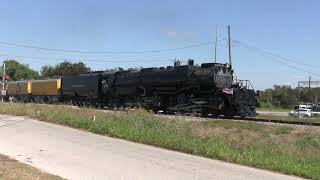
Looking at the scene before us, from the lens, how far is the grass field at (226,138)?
45.5 feet

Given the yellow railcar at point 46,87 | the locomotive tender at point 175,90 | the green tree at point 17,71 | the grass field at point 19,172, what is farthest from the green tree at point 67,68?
the grass field at point 19,172

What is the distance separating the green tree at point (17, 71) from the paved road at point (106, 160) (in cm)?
14722

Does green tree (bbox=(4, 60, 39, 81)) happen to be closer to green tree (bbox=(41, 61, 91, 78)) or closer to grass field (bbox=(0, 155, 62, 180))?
green tree (bbox=(41, 61, 91, 78))

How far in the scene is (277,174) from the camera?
1234cm

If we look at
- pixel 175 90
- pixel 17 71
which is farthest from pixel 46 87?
pixel 17 71

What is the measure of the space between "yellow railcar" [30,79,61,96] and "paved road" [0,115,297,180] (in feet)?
123

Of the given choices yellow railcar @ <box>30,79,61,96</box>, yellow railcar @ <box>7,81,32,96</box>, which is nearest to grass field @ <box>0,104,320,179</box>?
yellow railcar @ <box>30,79,61,96</box>

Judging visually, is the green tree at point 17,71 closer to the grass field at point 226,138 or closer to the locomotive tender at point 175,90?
the locomotive tender at point 175,90

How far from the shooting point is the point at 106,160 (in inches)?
532

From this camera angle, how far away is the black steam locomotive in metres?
32.0

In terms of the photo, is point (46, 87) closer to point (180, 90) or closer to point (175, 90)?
point (175, 90)

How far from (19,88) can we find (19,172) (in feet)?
204

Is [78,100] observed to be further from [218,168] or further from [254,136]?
[218,168]

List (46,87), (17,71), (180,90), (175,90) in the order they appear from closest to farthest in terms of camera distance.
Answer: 1. (180,90)
2. (175,90)
3. (46,87)
4. (17,71)
